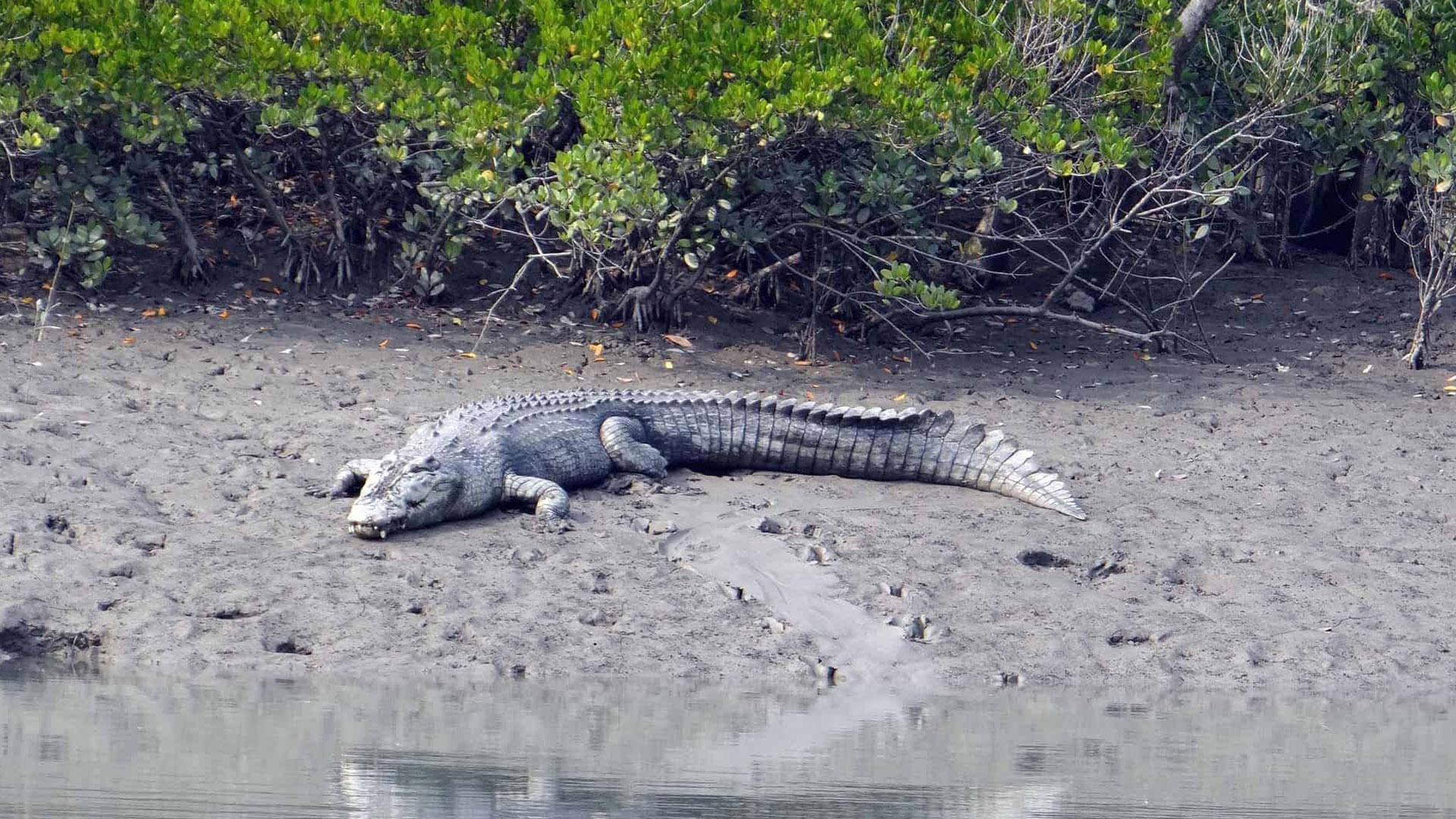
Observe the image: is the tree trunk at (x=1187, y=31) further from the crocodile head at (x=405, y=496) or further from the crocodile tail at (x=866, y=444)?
the crocodile head at (x=405, y=496)

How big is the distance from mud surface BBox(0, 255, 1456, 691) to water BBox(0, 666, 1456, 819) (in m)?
0.37

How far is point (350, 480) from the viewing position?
7.05 m

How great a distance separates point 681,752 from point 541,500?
2.69 metres

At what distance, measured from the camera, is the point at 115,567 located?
612 centimetres

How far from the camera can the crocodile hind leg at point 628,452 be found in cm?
757

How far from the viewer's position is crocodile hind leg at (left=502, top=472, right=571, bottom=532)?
684cm

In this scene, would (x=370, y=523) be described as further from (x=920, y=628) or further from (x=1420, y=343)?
(x=1420, y=343)

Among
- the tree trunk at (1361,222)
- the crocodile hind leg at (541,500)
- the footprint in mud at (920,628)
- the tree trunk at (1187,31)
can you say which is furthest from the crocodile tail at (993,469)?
the tree trunk at (1361,222)

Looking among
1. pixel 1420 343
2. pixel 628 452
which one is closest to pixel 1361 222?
pixel 1420 343

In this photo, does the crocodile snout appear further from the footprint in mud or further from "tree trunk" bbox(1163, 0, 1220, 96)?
"tree trunk" bbox(1163, 0, 1220, 96)

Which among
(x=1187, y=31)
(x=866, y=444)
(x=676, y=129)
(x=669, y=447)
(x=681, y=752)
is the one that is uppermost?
(x=1187, y=31)

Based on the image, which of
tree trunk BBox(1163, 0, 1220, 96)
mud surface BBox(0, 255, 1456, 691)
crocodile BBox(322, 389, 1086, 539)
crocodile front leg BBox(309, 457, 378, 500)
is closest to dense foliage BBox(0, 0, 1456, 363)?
tree trunk BBox(1163, 0, 1220, 96)

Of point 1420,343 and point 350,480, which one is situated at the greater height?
point 1420,343

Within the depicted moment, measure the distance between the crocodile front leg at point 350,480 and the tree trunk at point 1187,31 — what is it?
5580mm
